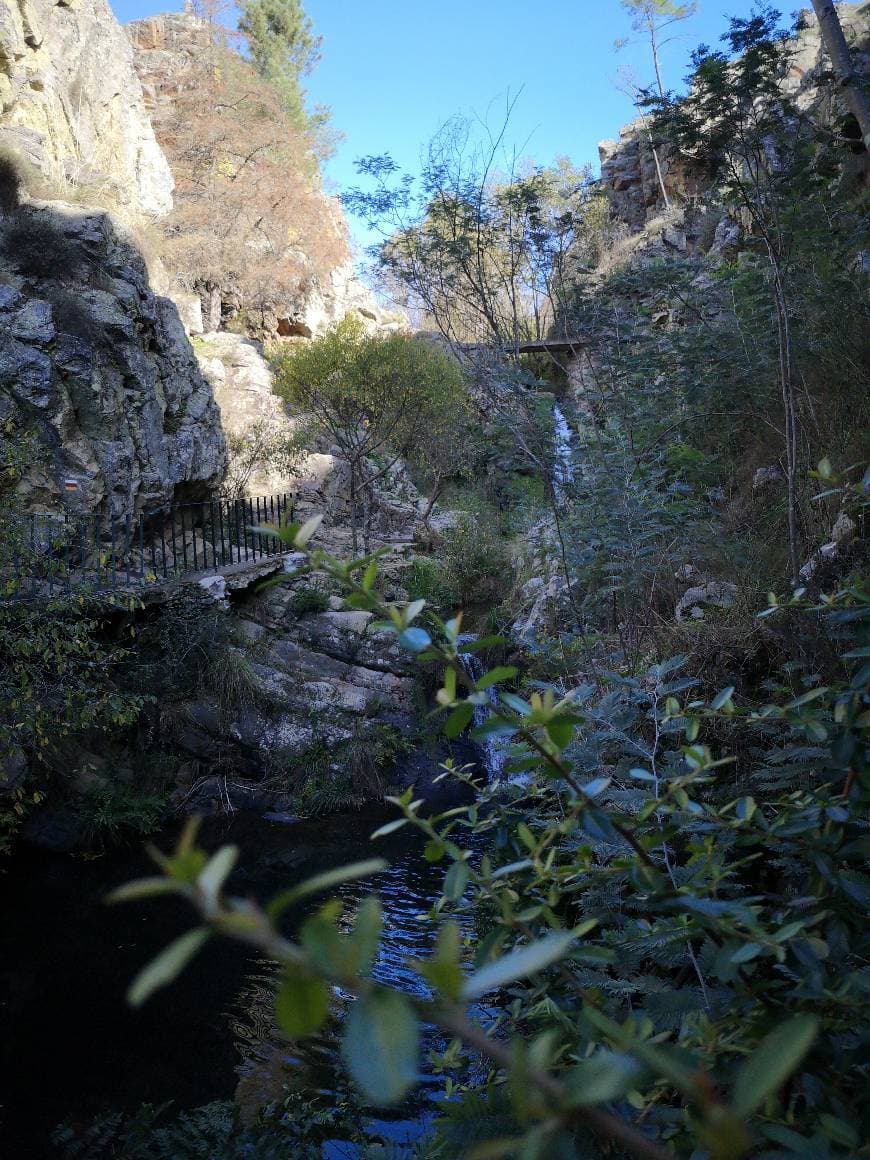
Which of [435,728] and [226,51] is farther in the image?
[226,51]

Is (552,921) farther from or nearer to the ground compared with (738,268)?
nearer to the ground

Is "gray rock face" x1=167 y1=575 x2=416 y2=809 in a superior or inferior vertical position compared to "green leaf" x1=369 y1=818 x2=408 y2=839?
inferior

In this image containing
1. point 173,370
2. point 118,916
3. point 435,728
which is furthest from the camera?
point 173,370

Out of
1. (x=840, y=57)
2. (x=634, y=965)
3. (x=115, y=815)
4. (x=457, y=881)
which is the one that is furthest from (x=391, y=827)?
Result: (x=115, y=815)

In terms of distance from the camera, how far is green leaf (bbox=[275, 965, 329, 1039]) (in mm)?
468

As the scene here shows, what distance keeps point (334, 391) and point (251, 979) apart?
10.5 m

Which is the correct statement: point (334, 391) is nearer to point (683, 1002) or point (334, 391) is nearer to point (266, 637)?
point (266, 637)

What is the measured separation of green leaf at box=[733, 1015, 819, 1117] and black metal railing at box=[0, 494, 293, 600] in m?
3.07

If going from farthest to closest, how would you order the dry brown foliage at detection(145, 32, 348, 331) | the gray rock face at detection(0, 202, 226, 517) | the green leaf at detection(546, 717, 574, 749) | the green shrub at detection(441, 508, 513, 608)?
the dry brown foliage at detection(145, 32, 348, 331), the green shrub at detection(441, 508, 513, 608), the gray rock face at detection(0, 202, 226, 517), the green leaf at detection(546, 717, 574, 749)

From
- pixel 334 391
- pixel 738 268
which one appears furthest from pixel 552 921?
pixel 334 391

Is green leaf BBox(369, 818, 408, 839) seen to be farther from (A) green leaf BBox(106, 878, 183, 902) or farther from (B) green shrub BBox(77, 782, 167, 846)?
(B) green shrub BBox(77, 782, 167, 846)

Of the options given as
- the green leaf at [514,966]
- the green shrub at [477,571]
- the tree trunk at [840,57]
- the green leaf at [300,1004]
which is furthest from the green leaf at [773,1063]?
the green shrub at [477,571]

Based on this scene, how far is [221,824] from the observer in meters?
7.88

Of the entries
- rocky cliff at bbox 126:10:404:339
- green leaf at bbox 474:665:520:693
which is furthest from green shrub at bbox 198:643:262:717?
rocky cliff at bbox 126:10:404:339
